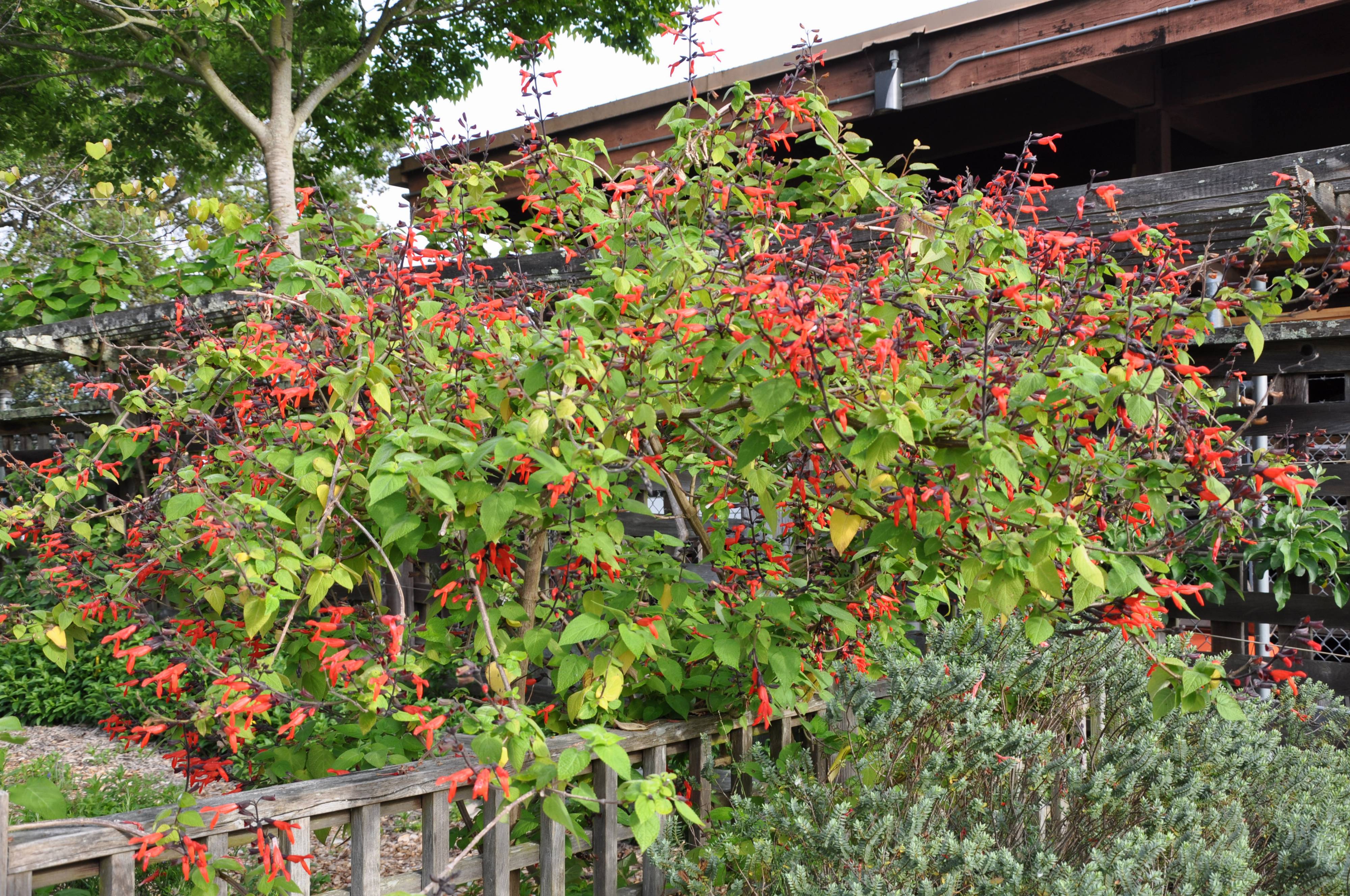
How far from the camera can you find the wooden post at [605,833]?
8.74 feet

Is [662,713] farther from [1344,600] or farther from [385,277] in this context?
[1344,600]

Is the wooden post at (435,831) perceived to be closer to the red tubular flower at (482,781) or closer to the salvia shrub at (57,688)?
the red tubular flower at (482,781)

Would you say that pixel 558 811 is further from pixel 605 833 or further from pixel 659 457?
pixel 659 457

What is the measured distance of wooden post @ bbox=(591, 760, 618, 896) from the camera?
2.66 m

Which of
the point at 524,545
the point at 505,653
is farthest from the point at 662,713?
the point at 505,653

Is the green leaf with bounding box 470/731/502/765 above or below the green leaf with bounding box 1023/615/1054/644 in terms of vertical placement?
below

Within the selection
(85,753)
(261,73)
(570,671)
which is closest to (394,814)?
(570,671)

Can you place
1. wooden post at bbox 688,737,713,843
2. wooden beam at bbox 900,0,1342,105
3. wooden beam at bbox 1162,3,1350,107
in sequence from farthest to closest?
wooden beam at bbox 1162,3,1350,107 → wooden beam at bbox 900,0,1342,105 → wooden post at bbox 688,737,713,843

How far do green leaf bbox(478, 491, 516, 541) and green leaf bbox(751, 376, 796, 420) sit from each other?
538 millimetres

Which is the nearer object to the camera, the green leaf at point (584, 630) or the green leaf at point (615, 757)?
the green leaf at point (615, 757)

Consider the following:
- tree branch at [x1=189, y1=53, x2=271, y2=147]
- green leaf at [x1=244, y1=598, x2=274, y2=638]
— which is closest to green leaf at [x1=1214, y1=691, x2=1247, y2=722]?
green leaf at [x1=244, y1=598, x2=274, y2=638]

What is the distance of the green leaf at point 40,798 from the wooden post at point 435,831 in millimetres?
740

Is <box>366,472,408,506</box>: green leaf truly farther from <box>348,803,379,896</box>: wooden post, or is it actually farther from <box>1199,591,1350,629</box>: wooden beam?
<box>1199,591,1350,629</box>: wooden beam

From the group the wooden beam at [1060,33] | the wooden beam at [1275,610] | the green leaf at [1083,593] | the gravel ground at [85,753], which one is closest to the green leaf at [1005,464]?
the green leaf at [1083,593]
